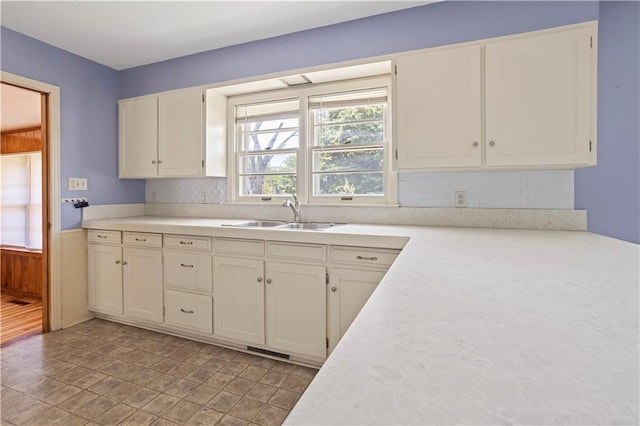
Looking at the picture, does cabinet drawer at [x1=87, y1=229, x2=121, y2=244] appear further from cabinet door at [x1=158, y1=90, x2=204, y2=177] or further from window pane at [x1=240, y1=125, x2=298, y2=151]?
window pane at [x1=240, y1=125, x2=298, y2=151]

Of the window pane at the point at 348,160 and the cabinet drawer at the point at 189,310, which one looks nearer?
the cabinet drawer at the point at 189,310

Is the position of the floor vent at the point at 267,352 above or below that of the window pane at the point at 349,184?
below

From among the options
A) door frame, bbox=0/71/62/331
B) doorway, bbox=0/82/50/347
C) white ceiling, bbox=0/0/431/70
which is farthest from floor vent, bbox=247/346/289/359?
doorway, bbox=0/82/50/347

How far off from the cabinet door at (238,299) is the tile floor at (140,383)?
0.63 ft

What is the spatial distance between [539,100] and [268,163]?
2196 millimetres

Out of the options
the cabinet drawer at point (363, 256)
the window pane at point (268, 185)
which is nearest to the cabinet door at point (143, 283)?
the window pane at point (268, 185)

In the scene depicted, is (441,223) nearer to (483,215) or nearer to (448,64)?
(483,215)

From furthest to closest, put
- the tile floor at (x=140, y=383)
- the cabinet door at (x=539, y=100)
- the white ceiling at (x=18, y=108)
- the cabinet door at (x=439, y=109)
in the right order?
1. the white ceiling at (x=18, y=108)
2. the cabinet door at (x=439, y=109)
3. the cabinet door at (x=539, y=100)
4. the tile floor at (x=140, y=383)

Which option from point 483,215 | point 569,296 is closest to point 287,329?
point 483,215

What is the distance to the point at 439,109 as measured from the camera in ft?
7.15

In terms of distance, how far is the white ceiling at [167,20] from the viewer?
236 centimetres

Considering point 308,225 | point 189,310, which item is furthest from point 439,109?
point 189,310

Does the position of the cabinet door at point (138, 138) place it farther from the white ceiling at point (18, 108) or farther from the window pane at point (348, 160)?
the window pane at point (348, 160)

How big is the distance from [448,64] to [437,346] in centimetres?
213
